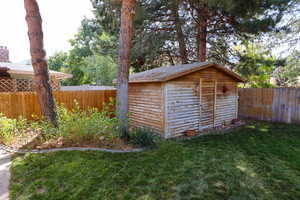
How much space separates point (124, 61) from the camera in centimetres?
421

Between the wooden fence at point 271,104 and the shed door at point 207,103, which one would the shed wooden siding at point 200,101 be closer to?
the shed door at point 207,103

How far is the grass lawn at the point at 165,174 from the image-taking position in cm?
234

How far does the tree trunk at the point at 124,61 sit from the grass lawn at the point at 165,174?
0.97 meters

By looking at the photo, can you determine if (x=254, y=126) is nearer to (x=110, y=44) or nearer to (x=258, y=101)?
(x=258, y=101)

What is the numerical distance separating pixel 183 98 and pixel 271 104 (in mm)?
4593

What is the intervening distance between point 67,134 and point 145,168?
2305 mm

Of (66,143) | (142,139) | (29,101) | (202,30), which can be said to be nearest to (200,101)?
(142,139)

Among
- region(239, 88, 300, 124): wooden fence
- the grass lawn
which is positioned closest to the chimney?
the grass lawn

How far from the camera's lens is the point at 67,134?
13.3ft

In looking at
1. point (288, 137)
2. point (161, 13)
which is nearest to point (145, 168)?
point (288, 137)

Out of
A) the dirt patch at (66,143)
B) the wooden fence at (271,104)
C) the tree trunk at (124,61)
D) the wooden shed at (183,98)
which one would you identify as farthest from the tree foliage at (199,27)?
the dirt patch at (66,143)

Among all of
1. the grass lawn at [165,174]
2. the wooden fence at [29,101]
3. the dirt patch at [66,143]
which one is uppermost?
the wooden fence at [29,101]

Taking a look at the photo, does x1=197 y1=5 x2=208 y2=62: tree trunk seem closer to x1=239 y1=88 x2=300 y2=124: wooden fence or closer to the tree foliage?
the tree foliage

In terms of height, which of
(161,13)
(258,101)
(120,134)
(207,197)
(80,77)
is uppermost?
(161,13)
